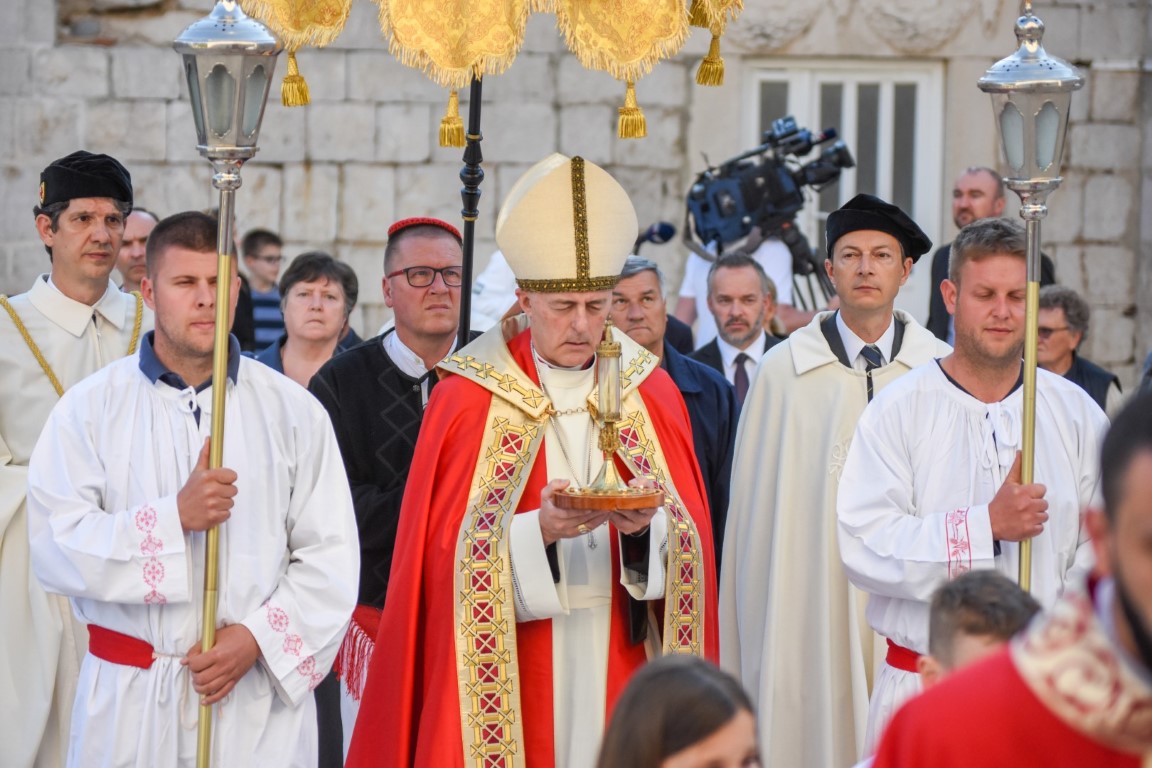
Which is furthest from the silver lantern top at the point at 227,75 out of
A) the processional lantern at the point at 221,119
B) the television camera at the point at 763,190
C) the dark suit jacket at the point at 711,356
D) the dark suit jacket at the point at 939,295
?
the television camera at the point at 763,190

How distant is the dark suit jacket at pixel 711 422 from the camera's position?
5.99m

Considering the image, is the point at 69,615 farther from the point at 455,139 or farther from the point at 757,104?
the point at 757,104

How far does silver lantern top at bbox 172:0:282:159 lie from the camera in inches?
172

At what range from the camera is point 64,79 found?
36.4 ft

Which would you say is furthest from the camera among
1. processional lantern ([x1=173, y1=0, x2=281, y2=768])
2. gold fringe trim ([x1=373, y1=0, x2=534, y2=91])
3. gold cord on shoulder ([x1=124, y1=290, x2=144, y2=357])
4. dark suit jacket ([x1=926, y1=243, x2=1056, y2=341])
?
dark suit jacket ([x1=926, y1=243, x2=1056, y2=341])

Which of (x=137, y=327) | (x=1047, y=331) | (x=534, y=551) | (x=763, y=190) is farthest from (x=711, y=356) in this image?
(x=534, y=551)

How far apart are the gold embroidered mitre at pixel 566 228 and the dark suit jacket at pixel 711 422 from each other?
3.95ft

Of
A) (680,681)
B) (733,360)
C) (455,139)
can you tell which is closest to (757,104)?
(733,360)

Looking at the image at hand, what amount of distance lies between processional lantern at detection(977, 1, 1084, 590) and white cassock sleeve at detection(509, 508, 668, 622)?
36.5 inches

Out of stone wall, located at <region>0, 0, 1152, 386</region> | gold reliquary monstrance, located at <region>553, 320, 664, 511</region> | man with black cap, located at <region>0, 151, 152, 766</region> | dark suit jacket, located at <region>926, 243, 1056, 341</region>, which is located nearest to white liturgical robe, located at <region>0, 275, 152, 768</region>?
man with black cap, located at <region>0, 151, 152, 766</region>

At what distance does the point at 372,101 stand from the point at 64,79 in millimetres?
1922

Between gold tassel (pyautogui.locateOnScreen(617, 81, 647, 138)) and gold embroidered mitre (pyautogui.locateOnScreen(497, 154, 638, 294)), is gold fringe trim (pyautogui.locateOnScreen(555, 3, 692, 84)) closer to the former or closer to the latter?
gold tassel (pyautogui.locateOnScreen(617, 81, 647, 138))

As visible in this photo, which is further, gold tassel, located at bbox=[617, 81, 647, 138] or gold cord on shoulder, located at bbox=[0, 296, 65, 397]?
gold cord on shoulder, located at bbox=[0, 296, 65, 397]

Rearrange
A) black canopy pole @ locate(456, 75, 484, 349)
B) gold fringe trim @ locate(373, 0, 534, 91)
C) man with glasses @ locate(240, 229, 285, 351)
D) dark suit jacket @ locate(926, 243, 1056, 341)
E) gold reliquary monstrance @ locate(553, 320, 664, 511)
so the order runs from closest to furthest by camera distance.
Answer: gold reliquary monstrance @ locate(553, 320, 664, 511), gold fringe trim @ locate(373, 0, 534, 91), black canopy pole @ locate(456, 75, 484, 349), dark suit jacket @ locate(926, 243, 1056, 341), man with glasses @ locate(240, 229, 285, 351)
